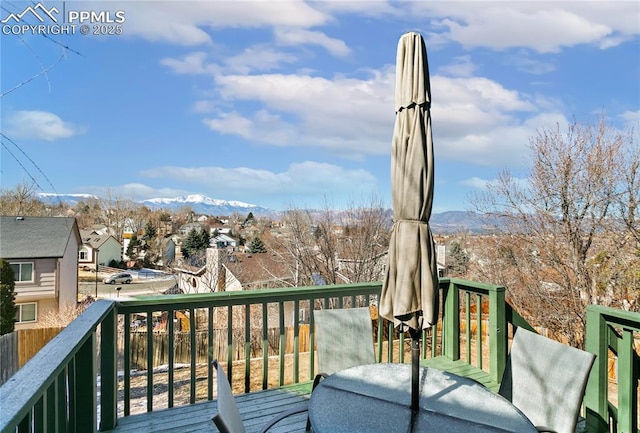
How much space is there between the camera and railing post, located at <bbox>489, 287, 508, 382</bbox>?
3863mm

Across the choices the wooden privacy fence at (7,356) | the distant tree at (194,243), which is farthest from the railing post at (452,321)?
the distant tree at (194,243)

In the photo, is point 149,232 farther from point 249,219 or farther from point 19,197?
point 19,197

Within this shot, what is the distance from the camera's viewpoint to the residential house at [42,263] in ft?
36.7

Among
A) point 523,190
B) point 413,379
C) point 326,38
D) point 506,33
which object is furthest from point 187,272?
point 413,379

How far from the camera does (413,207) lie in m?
2.02

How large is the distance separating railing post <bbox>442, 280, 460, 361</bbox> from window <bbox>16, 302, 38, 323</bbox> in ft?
46.4

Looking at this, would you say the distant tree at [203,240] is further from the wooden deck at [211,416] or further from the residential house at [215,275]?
the wooden deck at [211,416]

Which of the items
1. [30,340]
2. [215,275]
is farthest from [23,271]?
[215,275]

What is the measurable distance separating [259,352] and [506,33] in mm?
11089

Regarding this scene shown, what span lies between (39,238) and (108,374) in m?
11.1

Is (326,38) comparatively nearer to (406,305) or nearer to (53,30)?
(53,30)

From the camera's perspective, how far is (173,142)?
33562 millimetres

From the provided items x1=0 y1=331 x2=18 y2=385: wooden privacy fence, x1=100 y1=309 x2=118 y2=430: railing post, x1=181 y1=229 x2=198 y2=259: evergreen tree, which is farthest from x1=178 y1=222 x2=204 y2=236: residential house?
x1=100 y1=309 x2=118 y2=430: railing post

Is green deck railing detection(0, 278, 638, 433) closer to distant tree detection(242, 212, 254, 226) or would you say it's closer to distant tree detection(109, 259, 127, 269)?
distant tree detection(242, 212, 254, 226)
